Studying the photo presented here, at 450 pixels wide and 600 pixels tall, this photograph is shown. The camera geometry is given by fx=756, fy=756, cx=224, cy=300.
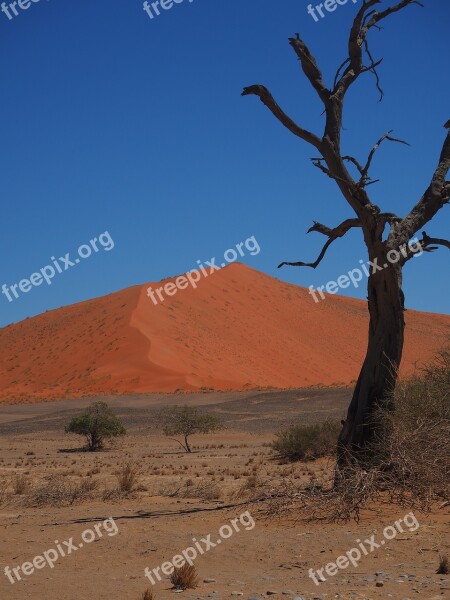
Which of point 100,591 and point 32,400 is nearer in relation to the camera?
point 100,591

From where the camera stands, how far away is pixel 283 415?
133ft

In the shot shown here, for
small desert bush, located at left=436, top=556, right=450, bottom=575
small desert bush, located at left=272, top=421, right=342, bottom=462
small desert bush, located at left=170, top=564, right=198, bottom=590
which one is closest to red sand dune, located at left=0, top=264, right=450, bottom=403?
small desert bush, located at left=272, top=421, right=342, bottom=462

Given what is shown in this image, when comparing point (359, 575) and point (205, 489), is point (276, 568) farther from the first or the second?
point (205, 489)

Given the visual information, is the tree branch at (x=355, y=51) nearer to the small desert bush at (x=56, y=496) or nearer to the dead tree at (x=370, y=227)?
the dead tree at (x=370, y=227)

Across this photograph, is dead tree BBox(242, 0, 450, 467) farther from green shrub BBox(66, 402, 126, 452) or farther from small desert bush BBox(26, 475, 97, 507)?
green shrub BBox(66, 402, 126, 452)

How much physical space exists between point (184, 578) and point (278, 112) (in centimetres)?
638

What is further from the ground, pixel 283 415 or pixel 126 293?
pixel 126 293

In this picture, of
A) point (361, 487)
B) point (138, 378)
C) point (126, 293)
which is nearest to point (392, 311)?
point (361, 487)

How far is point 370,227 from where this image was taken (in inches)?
383

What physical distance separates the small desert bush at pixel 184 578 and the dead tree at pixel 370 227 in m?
3.48

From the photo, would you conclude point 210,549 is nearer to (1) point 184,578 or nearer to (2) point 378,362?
(1) point 184,578

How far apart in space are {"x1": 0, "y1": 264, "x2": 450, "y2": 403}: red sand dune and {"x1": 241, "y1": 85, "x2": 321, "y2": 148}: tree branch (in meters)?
45.1

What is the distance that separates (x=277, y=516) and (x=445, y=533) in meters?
2.02

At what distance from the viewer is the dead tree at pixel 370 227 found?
9.51 metres
